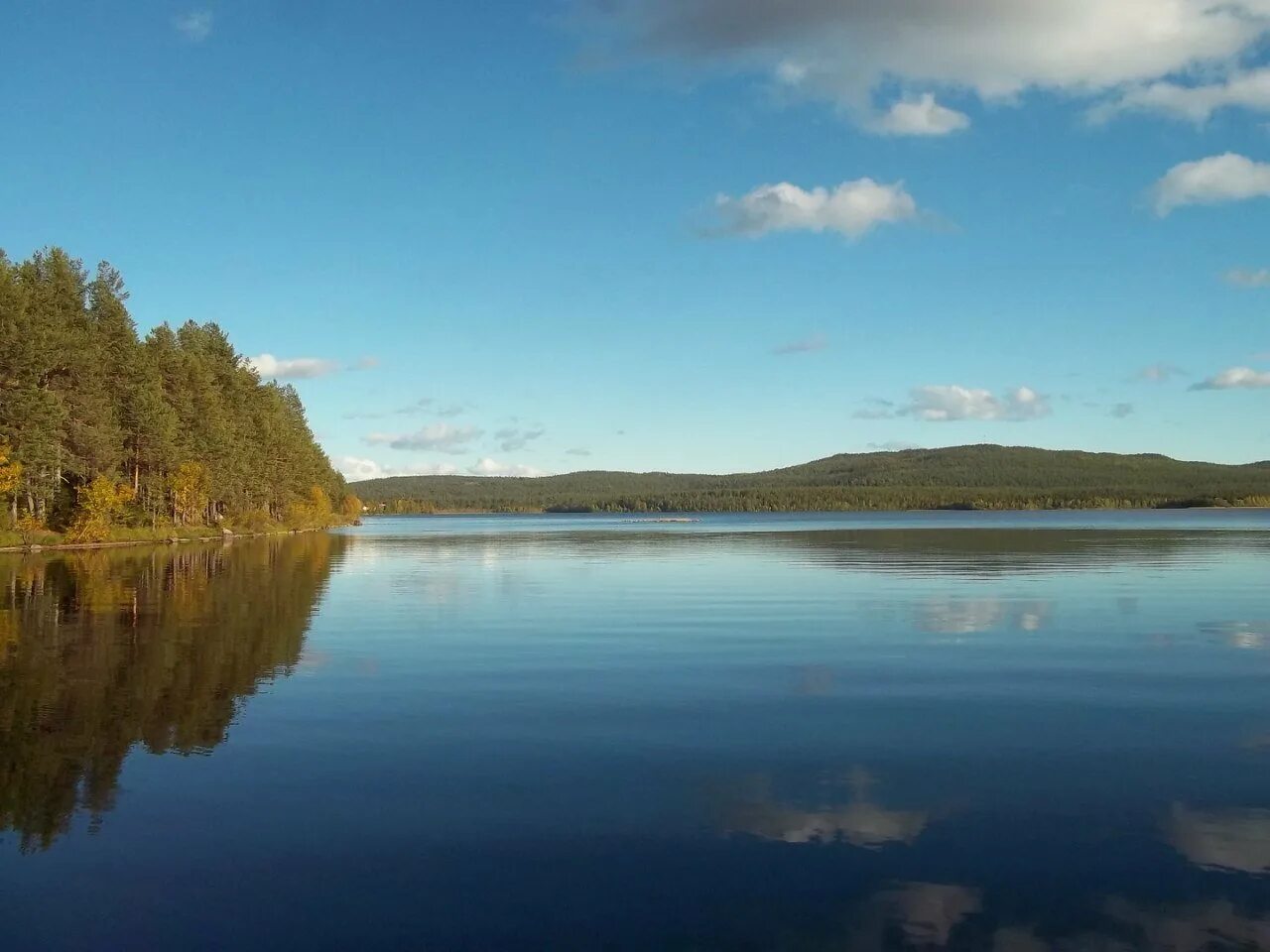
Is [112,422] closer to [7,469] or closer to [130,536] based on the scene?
[130,536]

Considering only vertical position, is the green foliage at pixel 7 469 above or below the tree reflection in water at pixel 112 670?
above

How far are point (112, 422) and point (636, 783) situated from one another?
201 feet

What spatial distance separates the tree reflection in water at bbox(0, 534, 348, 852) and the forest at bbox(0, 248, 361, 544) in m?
15.8

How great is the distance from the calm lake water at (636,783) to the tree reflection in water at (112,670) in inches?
3.8

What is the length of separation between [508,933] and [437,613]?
22.0m

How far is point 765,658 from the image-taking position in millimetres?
20250

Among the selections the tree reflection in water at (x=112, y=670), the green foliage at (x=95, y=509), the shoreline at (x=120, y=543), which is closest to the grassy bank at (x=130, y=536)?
the shoreline at (x=120, y=543)

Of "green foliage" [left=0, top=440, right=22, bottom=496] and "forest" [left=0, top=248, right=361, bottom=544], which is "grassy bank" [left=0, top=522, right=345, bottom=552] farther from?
"green foliage" [left=0, top=440, right=22, bottom=496]

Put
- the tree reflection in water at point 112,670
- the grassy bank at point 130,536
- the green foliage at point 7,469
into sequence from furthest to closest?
the grassy bank at point 130,536, the green foliage at point 7,469, the tree reflection in water at point 112,670

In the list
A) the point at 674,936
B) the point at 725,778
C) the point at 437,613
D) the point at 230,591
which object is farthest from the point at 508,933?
the point at 230,591

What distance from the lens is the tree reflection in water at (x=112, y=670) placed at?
11.3 m

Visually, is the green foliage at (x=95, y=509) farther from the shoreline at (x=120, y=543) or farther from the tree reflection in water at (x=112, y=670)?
the tree reflection in water at (x=112, y=670)

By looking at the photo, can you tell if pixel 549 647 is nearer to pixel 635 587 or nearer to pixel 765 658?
pixel 765 658

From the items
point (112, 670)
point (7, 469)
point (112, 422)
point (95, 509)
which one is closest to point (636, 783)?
point (112, 670)
